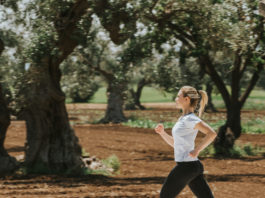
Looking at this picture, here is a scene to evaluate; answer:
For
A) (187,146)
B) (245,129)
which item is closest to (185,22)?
(187,146)

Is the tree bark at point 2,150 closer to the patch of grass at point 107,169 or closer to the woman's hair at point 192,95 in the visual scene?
the patch of grass at point 107,169

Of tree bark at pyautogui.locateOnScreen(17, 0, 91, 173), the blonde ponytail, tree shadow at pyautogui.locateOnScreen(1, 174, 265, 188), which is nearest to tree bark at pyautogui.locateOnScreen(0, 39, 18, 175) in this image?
tree bark at pyautogui.locateOnScreen(17, 0, 91, 173)

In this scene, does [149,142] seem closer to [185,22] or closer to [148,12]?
[185,22]

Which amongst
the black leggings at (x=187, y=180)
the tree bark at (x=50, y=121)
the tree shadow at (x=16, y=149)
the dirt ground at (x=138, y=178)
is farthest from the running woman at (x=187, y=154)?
the tree shadow at (x=16, y=149)

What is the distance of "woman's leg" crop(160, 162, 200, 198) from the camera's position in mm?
4496

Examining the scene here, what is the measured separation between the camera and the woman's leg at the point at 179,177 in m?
4.50

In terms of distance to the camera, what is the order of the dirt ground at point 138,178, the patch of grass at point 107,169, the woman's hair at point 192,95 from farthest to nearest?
the patch of grass at point 107,169 < the dirt ground at point 138,178 < the woman's hair at point 192,95

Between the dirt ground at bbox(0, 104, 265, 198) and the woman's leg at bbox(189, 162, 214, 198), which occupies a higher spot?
the woman's leg at bbox(189, 162, 214, 198)

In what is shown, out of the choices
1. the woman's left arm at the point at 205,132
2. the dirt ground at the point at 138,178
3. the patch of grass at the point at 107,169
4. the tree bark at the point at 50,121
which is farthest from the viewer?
A: the patch of grass at the point at 107,169

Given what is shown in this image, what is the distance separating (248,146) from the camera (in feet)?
46.7

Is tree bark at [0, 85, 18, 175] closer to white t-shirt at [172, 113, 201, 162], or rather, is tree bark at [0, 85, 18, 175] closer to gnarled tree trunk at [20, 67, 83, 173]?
gnarled tree trunk at [20, 67, 83, 173]

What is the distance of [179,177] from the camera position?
4516mm

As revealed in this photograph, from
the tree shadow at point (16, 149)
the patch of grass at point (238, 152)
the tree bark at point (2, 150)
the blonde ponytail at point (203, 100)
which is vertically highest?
the blonde ponytail at point (203, 100)

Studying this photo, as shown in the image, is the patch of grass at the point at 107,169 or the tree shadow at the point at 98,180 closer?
the tree shadow at the point at 98,180
